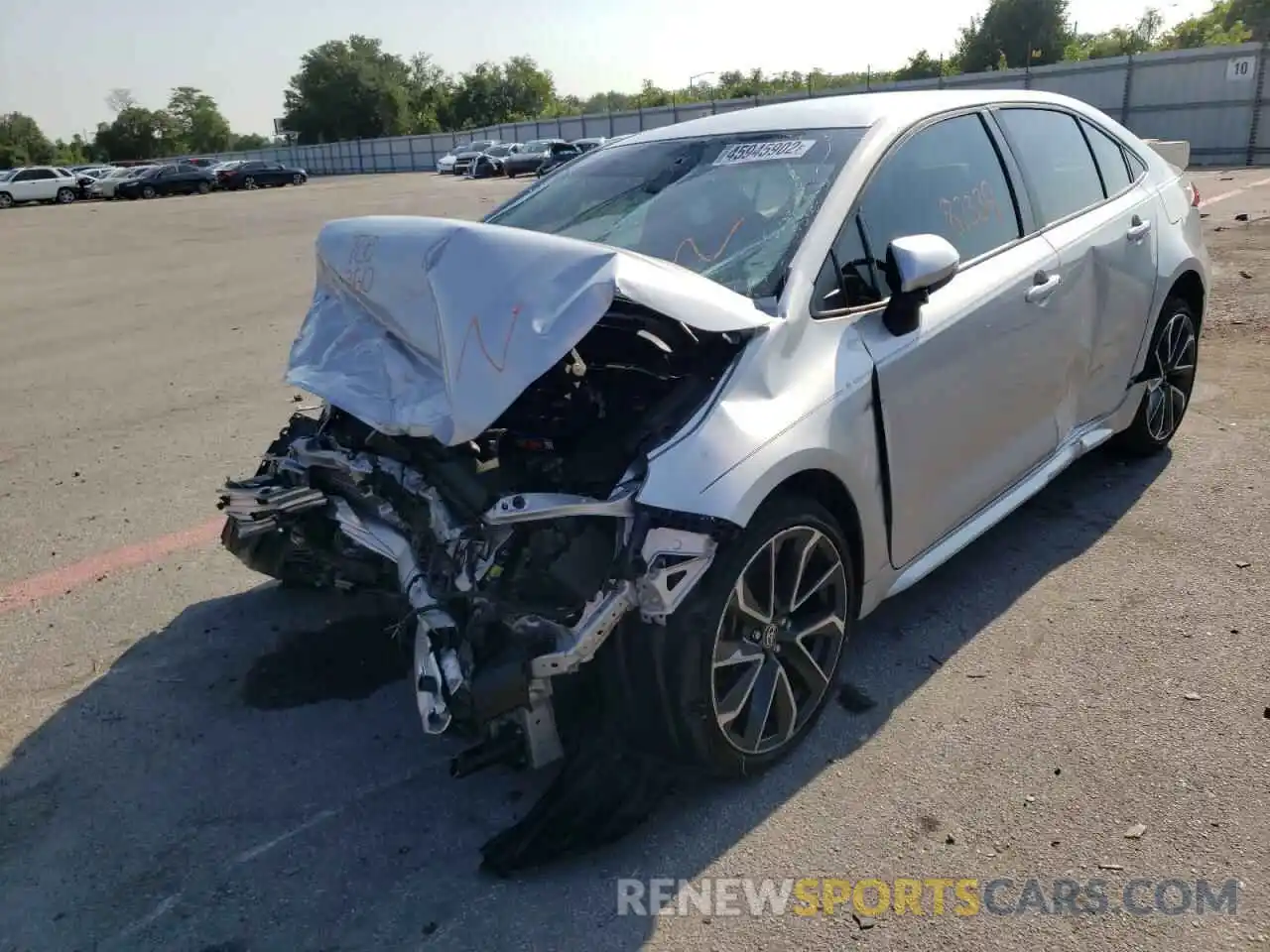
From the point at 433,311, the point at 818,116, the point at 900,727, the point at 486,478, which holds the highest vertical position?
the point at 818,116

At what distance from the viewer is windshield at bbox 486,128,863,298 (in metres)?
3.34

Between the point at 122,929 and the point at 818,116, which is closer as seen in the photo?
the point at 122,929

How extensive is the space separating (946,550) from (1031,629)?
47 cm

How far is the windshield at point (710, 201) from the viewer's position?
11.0ft

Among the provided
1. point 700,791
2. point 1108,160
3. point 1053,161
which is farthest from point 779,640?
point 1108,160

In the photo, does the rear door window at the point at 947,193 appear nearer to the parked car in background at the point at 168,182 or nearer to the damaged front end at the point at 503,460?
the damaged front end at the point at 503,460

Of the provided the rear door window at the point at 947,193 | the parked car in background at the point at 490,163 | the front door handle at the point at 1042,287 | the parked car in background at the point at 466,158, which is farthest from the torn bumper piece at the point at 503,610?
the parked car in background at the point at 466,158

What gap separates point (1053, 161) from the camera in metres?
4.43

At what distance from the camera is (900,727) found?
3.26 metres

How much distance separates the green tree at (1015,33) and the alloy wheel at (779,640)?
6814 cm

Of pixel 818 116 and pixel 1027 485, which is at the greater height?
pixel 818 116

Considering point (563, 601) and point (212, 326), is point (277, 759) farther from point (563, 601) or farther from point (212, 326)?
point (212, 326)

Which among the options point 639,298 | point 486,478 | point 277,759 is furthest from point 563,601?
point 277,759

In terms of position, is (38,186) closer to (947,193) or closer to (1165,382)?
(1165,382)
